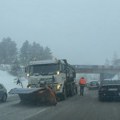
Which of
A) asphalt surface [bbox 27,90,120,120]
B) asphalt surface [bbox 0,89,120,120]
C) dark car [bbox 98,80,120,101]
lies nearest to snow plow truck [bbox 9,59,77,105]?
asphalt surface [bbox 0,89,120,120]

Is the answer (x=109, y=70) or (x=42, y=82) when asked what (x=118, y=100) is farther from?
(x=109, y=70)

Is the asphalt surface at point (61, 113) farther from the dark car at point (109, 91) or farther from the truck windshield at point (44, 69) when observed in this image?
the truck windshield at point (44, 69)

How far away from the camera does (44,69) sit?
26703mm

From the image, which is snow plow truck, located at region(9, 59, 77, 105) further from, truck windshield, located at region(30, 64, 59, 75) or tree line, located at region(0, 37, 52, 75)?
tree line, located at region(0, 37, 52, 75)

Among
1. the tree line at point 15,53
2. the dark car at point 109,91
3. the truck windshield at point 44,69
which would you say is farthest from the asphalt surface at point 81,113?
the tree line at point 15,53

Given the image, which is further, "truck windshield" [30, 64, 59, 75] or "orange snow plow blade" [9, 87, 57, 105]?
"truck windshield" [30, 64, 59, 75]

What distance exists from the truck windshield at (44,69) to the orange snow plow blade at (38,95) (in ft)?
9.08

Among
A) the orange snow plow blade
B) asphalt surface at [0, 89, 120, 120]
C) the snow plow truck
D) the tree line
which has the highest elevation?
the tree line

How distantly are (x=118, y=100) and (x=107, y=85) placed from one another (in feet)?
5.35

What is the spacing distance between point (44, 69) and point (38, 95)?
347 centimetres

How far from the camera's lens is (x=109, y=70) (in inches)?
4660

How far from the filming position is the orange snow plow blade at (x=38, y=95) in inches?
912

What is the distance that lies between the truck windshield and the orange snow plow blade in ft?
9.08

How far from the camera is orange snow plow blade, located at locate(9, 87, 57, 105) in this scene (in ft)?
76.0
